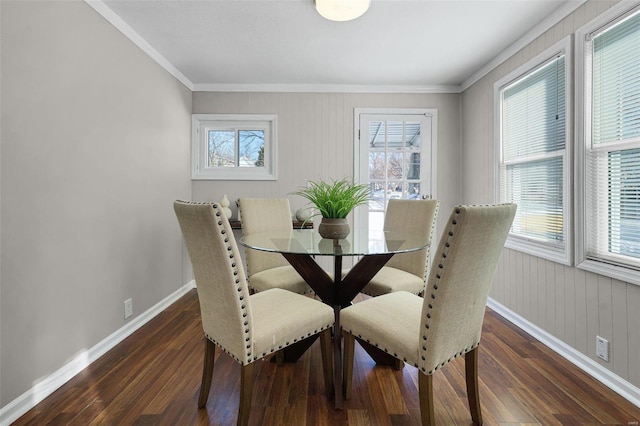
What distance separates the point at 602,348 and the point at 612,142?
3.96ft

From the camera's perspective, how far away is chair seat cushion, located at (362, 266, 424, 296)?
2.03 m

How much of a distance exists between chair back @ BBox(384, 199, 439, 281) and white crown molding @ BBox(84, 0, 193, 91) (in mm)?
2466

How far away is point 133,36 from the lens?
244 cm

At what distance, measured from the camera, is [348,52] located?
9.08 feet

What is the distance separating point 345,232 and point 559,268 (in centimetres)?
155

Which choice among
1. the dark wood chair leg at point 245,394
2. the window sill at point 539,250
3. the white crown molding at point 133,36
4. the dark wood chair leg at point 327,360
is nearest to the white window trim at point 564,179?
the window sill at point 539,250

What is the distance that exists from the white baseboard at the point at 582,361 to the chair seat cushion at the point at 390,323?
47.6 inches

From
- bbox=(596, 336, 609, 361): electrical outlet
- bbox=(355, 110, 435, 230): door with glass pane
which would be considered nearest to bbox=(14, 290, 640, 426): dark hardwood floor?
bbox=(596, 336, 609, 361): electrical outlet

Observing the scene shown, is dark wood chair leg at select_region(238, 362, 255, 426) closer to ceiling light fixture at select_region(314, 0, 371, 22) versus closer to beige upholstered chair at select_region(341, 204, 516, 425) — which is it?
beige upholstered chair at select_region(341, 204, 516, 425)

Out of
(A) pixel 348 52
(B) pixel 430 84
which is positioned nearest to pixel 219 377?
(A) pixel 348 52

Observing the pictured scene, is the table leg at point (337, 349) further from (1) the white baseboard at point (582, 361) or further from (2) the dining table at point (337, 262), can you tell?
(1) the white baseboard at point (582, 361)

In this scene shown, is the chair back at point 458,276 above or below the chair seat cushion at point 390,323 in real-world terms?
above

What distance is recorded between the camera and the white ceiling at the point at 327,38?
6.99 feet

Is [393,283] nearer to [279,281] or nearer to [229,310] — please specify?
[279,281]
